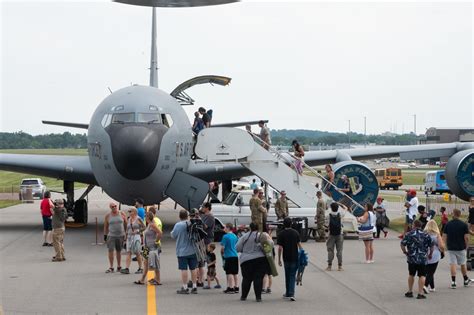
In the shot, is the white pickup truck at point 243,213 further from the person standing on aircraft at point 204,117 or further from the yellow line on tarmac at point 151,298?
the yellow line on tarmac at point 151,298

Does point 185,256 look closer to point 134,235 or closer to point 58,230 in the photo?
point 134,235

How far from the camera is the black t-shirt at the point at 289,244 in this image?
17266 millimetres

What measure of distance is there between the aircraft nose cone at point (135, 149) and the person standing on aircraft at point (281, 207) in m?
4.19

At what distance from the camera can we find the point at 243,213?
2828 cm

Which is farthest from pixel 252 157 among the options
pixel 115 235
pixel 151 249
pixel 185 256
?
pixel 185 256

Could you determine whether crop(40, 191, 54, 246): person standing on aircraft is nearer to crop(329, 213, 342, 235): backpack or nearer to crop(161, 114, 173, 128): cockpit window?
crop(161, 114, 173, 128): cockpit window

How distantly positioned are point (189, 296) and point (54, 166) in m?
16.1

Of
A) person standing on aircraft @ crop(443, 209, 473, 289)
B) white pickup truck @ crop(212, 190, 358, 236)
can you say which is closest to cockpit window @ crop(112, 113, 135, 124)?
white pickup truck @ crop(212, 190, 358, 236)

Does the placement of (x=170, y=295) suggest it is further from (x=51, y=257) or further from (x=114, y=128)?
(x=114, y=128)

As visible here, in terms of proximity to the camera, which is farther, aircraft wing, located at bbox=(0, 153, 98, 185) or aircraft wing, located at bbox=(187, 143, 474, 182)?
aircraft wing, located at bbox=(0, 153, 98, 185)

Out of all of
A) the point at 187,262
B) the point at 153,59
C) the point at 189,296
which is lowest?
the point at 189,296

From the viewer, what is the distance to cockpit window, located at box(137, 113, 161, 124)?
88.4 feet

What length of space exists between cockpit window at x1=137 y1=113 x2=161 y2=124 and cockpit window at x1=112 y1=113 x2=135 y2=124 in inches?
8.3

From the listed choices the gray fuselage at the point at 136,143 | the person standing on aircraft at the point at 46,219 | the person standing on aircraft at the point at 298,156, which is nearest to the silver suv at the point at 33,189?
the person standing on aircraft at the point at 298,156
